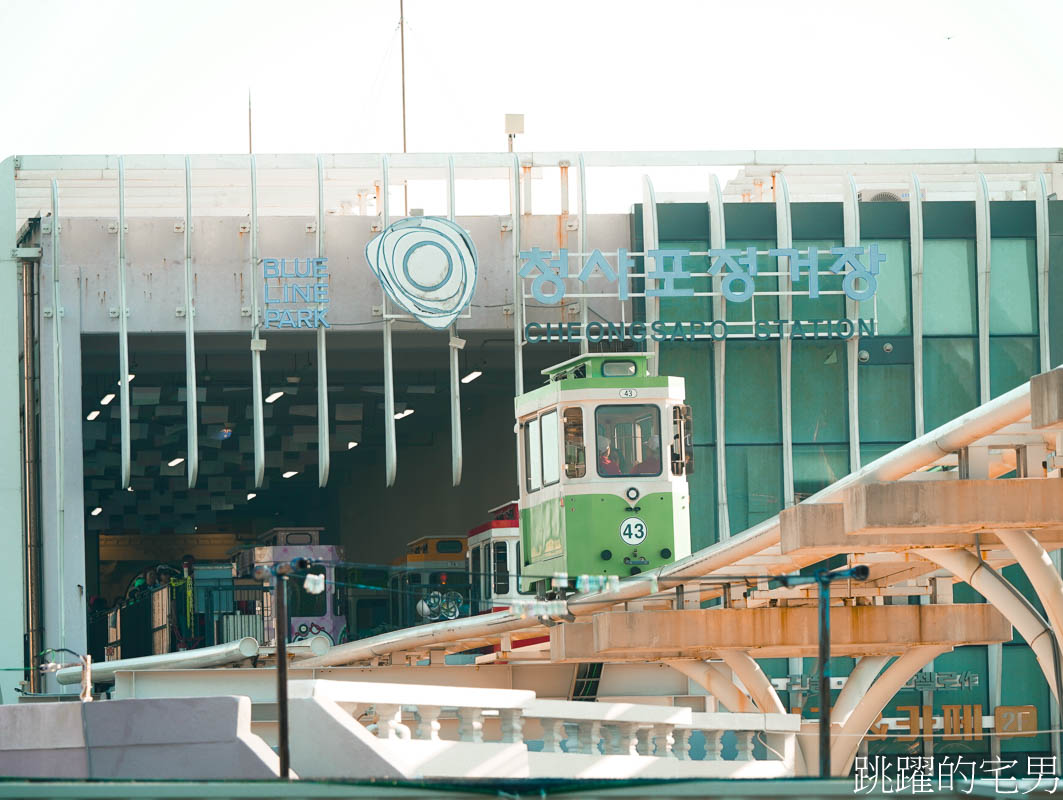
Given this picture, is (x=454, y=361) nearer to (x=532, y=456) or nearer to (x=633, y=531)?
(x=532, y=456)

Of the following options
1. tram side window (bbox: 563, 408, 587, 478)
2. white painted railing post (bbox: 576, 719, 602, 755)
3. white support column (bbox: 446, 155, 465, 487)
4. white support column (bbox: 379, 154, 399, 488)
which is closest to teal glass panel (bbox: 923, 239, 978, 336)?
white support column (bbox: 446, 155, 465, 487)

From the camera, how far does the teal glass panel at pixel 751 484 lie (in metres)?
37.7

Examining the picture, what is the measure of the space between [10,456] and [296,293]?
686 cm

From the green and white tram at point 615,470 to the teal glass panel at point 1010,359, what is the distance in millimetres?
13706

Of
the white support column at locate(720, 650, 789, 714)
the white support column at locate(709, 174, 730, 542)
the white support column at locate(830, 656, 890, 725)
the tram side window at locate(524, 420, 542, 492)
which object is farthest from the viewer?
the white support column at locate(709, 174, 730, 542)

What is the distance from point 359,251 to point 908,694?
15024 mm

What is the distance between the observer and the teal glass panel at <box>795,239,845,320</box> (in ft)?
123

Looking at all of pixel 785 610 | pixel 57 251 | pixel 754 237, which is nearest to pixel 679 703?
pixel 754 237

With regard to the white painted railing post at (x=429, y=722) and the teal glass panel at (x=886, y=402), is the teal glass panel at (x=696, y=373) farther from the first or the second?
the white painted railing post at (x=429, y=722)

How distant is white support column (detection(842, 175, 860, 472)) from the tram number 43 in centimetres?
1243

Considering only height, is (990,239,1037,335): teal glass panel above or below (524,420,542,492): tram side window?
above

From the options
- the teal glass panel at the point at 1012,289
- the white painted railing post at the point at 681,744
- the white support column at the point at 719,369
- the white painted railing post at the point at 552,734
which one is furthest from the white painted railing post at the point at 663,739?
the teal glass panel at the point at 1012,289

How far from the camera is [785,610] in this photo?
81.5ft

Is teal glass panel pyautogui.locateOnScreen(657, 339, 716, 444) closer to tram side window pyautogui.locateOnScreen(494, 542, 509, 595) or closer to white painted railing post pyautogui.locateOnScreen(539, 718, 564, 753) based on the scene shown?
tram side window pyautogui.locateOnScreen(494, 542, 509, 595)
